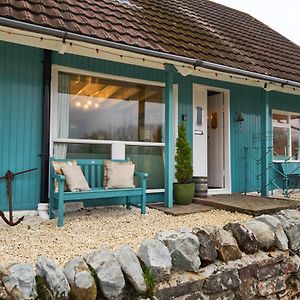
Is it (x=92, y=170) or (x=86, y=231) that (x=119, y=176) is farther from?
(x=86, y=231)

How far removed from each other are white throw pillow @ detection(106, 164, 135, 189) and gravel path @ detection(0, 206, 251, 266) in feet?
1.39

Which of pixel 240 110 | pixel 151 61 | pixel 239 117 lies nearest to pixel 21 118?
pixel 151 61

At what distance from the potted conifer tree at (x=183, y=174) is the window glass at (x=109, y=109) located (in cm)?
49

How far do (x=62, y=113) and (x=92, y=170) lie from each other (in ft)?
3.19

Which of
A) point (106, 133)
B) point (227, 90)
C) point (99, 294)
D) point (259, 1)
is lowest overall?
point (99, 294)

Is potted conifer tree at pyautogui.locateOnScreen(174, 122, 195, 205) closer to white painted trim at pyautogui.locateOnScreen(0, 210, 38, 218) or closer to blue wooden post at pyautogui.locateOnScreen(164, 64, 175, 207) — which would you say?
blue wooden post at pyautogui.locateOnScreen(164, 64, 175, 207)

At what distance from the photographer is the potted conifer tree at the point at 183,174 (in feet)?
15.9

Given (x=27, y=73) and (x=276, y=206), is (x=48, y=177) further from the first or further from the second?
(x=276, y=206)

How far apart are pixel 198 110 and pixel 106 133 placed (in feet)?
6.81

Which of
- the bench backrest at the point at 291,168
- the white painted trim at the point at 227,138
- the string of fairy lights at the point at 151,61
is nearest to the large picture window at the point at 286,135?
the bench backrest at the point at 291,168

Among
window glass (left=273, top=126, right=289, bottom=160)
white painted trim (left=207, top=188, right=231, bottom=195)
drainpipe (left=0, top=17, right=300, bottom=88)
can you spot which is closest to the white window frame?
drainpipe (left=0, top=17, right=300, bottom=88)

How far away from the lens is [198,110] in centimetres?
591

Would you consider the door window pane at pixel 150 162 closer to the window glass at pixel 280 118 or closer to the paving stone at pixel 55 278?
the paving stone at pixel 55 278

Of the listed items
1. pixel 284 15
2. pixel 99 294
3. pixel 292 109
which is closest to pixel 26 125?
pixel 99 294
